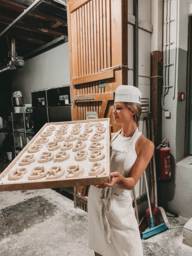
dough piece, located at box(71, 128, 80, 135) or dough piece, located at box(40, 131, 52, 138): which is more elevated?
dough piece, located at box(71, 128, 80, 135)

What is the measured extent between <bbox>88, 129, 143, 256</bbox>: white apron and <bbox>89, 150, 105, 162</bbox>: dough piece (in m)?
0.13

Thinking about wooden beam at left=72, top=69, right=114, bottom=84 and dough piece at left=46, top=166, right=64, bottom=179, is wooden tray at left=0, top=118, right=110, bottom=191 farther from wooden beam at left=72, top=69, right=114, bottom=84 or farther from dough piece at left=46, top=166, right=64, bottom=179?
wooden beam at left=72, top=69, right=114, bottom=84

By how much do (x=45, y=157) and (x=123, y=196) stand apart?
0.61 metres

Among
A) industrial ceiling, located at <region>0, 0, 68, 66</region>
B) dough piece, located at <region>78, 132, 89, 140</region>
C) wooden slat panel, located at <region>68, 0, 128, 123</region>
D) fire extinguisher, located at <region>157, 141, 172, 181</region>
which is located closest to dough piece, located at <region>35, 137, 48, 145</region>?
dough piece, located at <region>78, 132, 89, 140</region>

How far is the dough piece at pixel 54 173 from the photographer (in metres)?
1.17

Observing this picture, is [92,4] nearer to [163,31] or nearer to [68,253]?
[163,31]

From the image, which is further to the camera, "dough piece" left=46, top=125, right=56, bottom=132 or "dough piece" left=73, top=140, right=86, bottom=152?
"dough piece" left=46, top=125, right=56, bottom=132

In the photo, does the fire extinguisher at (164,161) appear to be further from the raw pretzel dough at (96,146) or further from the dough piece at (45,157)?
the dough piece at (45,157)

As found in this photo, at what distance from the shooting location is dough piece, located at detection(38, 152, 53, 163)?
1401mm

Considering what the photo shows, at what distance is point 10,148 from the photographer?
6.93 m

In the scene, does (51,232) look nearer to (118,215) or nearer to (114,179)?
(118,215)

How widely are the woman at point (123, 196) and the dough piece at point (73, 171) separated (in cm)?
27

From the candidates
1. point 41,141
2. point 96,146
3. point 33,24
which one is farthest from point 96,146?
point 33,24

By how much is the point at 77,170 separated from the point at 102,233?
56cm
